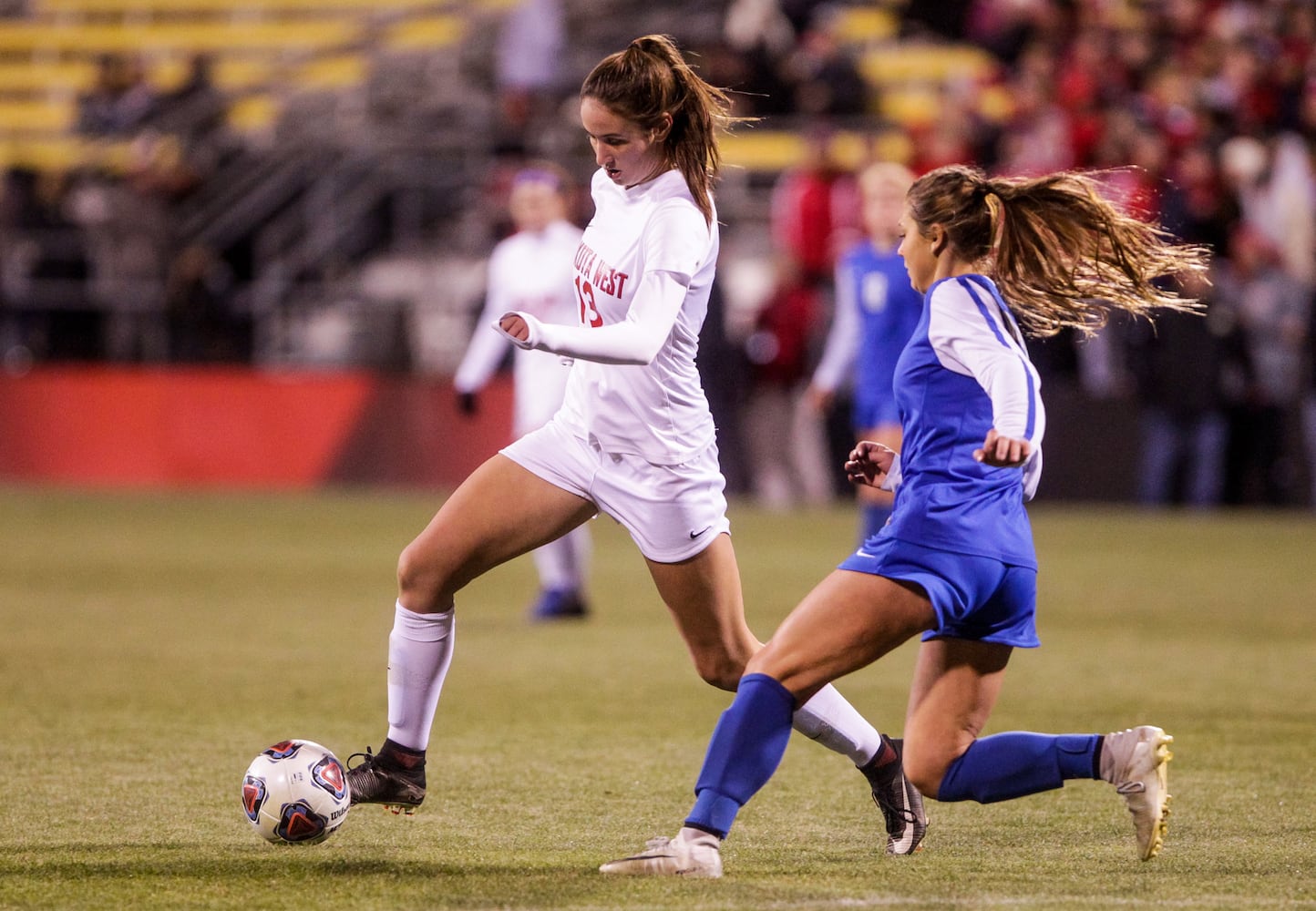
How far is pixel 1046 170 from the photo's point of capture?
16.8 metres

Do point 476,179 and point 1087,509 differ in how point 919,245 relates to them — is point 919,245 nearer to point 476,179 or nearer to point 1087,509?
point 1087,509

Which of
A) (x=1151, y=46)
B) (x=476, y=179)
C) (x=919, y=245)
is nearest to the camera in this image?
(x=919, y=245)

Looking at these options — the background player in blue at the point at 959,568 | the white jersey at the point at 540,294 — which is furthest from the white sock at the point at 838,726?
the white jersey at the point at 540,294

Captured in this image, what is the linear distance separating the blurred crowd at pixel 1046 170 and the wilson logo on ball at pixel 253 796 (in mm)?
11353

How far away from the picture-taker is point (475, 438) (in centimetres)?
1892

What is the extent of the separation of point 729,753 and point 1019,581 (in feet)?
2.77

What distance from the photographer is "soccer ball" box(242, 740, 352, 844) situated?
5195 mm

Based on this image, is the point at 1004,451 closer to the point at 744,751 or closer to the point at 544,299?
the point at 744,751

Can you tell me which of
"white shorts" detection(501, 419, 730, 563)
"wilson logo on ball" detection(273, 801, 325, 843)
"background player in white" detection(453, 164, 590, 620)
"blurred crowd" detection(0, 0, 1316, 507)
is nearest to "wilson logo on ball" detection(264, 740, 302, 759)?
"wilson logo on ball" detection(273, 801, 325, 843)

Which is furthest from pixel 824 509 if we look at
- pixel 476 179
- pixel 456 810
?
pixel 456 810

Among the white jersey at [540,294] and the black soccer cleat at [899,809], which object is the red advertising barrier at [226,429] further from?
the black soccer cleat at [899,809]

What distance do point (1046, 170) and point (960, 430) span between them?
12.6m

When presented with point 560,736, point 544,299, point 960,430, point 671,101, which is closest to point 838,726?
point 960,430

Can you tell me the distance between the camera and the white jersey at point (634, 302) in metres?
5.11
